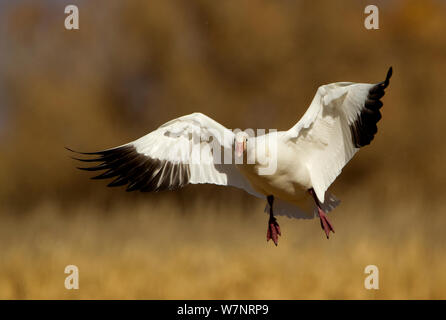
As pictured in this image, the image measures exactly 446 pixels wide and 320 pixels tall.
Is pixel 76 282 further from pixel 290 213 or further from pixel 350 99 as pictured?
pixel 350 99

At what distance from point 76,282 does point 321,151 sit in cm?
233

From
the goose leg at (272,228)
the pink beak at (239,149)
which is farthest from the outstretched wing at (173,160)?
the pink beak at (239,149)

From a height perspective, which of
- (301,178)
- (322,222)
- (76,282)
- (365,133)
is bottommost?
(76,282)

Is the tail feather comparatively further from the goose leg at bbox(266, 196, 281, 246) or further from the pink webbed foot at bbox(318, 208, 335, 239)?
the pink webbed foot at bbox(318, 208, 335, 239)

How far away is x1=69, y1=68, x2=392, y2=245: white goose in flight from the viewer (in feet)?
12.3

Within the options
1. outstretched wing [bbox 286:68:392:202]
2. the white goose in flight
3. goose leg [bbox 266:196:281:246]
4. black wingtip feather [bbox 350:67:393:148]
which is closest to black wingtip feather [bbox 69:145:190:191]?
the white goose in flight

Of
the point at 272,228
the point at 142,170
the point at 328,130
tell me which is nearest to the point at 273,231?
the point at 272,228

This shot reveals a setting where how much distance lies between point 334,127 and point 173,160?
1.03 metres

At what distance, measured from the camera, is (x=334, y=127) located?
391cm

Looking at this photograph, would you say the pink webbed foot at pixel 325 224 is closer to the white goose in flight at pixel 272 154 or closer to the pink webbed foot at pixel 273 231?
the white goose in flight at pixel 272 154

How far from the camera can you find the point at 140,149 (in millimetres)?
4184

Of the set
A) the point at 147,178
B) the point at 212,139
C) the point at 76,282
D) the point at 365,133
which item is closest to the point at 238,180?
the point at 212,139

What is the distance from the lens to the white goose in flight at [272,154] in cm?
376

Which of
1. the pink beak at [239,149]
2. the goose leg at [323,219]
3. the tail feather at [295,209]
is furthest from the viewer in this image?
the tail feather at [295,209]
